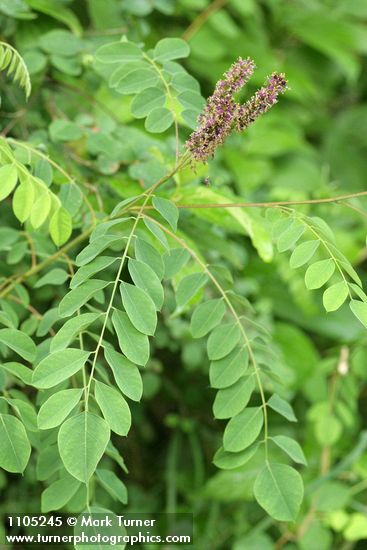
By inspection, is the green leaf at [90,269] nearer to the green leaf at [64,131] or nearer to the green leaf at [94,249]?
the green leaf at [94,249]

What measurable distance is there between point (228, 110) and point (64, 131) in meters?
0.52

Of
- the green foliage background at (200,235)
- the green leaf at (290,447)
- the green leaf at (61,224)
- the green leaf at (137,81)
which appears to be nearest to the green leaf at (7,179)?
the green foliage background at (200,235)

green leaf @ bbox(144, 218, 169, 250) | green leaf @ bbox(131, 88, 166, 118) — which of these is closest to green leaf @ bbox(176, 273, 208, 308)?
→ green leaf @ bbox(144, 218, 169, 250)

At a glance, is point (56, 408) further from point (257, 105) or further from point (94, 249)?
point (257, 105)

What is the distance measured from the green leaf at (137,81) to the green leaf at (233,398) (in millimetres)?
402

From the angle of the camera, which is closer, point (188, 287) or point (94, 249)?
point (94, 249)

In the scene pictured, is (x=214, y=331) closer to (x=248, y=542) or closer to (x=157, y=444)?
(x=248, y=542)

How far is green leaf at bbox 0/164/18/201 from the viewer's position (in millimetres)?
841

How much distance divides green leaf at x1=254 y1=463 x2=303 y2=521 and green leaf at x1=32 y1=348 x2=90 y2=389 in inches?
10.1

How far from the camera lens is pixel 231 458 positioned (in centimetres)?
91

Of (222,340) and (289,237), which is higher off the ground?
(289,237)

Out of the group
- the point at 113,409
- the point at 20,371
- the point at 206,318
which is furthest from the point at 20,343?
the point at 206,318

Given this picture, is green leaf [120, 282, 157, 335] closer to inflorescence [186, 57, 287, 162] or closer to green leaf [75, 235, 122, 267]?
green leaf [75, 235, 122, 267]

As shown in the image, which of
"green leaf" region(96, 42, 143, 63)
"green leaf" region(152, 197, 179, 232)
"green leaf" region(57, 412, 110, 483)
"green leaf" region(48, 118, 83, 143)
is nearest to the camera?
"green leaf" region(57, 412, 110, 483)
